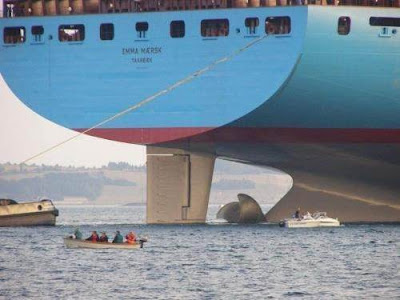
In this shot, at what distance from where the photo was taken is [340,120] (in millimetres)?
93812

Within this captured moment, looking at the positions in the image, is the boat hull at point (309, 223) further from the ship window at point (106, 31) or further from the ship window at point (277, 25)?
the ship window at point (106, 31)

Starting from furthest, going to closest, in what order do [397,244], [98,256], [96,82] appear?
[96,82] < [397,244] < [98,256]

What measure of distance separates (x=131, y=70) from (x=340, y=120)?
34.5 feet

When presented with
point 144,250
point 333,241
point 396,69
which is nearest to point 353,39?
point 396,69

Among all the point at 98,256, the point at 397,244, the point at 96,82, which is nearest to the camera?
the point at 98,256

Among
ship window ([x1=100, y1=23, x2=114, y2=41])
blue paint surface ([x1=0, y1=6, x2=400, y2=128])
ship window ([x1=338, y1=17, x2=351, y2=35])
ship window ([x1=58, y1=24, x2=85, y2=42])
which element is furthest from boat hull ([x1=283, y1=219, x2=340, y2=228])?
ship window ([x1=58, y1=24, x2=85, y2=42])

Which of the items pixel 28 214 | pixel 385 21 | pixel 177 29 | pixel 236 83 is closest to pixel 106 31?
pixel 177 29

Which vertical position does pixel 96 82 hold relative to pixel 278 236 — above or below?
above

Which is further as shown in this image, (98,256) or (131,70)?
(131,70)

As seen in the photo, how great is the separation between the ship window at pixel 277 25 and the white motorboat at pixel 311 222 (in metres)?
11.5

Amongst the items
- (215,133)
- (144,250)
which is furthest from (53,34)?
(144,250)

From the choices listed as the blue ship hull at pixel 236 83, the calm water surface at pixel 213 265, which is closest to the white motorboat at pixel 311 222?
the calm water surface at pixel 213 265

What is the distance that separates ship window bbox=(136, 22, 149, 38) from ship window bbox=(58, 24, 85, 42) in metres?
2.81

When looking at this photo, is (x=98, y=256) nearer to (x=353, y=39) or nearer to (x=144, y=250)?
(x=144, y=250)
